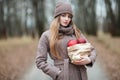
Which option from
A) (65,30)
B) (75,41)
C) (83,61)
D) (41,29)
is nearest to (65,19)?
(65,30)

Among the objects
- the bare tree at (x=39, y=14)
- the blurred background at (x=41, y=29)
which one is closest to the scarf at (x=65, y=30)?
the blurred background at (x=41, y=29)

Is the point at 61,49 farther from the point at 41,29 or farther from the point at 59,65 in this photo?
the point at 41,29

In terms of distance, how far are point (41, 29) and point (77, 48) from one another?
21.2m

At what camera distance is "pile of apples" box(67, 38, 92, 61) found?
10.6 ft

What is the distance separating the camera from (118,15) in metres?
18.6

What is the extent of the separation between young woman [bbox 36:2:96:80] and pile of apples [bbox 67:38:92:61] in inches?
2.4

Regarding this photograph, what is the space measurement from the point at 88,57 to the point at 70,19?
1.43ft

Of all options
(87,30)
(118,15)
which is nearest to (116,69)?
(118,15)

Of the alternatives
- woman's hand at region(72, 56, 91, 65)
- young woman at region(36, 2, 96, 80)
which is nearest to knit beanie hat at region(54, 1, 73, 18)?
young woman at region(36, 2, 96, 80)

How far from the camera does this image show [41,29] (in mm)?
24375

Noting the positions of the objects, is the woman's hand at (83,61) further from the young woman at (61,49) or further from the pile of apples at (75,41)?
the pile of apples at (75,41)

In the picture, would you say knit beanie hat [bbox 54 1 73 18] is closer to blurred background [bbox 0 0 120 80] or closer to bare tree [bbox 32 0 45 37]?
blurred background [bbox 0 0 120 80]

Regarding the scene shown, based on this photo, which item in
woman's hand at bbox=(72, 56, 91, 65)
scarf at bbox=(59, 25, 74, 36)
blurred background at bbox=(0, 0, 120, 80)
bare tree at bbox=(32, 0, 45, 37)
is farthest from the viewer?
bare tree at bbox=(32, 0, 45, 37)

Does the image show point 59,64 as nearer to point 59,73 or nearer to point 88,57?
point 59,73
